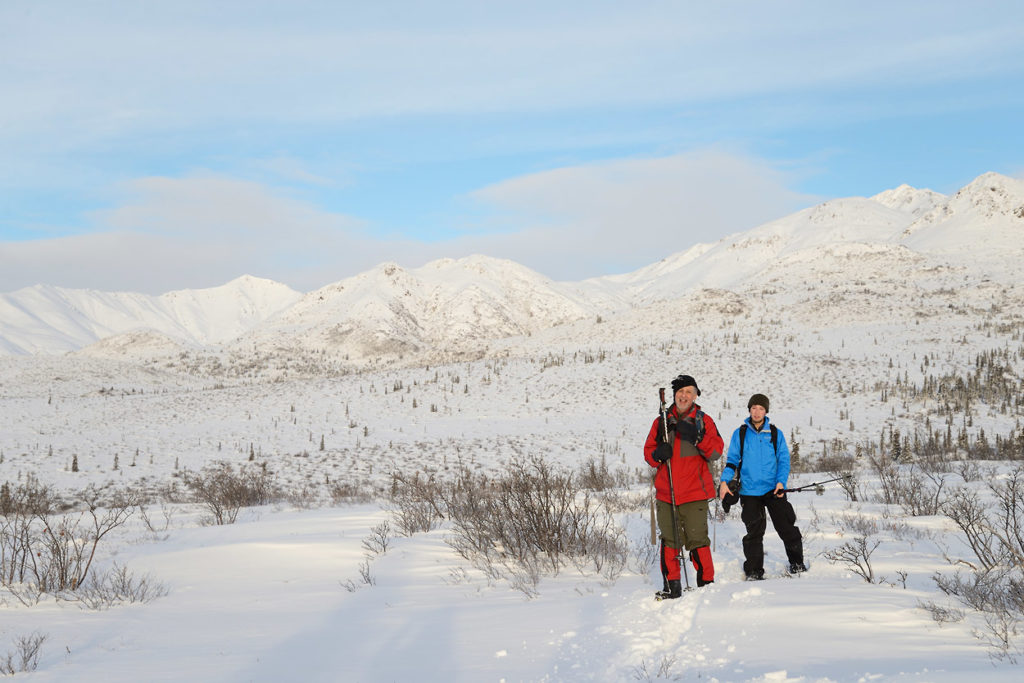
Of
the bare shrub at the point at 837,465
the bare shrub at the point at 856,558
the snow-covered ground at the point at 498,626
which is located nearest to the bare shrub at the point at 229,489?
the snow-covered ground at the point at 498,626

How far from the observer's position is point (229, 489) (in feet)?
41.2

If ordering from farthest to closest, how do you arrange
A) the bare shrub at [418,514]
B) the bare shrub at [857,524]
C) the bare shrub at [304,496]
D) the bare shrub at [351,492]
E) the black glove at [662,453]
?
the bare shrub at [351,492], the bare shrub at [304,496], the bare shrub at [418,514], the bare shrub at [857,524], the black glove at [662,453]

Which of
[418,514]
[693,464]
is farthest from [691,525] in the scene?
[418,514]

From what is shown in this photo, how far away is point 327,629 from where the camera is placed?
16.7ft

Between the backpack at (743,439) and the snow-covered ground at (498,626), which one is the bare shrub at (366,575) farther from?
the backpack at (743,439)

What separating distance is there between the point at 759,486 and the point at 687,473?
873mm

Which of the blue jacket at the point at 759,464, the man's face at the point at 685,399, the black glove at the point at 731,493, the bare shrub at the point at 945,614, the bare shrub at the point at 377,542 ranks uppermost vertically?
the man's face at the point at 685,399

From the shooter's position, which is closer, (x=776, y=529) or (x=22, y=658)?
(x=22, y=658)

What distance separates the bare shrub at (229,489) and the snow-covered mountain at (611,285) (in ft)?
75.5

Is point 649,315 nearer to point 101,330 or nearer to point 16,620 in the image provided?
point 16,620

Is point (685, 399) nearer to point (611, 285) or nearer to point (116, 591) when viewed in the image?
point (116, 591)

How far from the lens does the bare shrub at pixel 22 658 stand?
400 centimetres

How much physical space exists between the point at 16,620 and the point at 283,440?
1395 centimetres

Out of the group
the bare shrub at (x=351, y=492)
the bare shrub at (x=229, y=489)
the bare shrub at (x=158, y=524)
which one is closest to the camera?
the bare shrub at (x=158, y=524)
